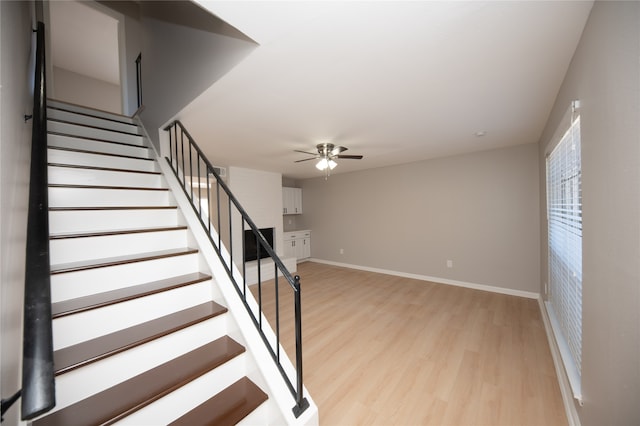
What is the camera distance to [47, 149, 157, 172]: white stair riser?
200 centimetres

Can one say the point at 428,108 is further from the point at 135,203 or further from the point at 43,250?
the point at 135,203

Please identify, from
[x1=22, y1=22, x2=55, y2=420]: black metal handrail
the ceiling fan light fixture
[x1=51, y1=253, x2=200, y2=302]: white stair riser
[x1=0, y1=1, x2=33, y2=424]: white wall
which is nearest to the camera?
[x1=22, y1=22, x2=55, y2=420]: black metal handrail

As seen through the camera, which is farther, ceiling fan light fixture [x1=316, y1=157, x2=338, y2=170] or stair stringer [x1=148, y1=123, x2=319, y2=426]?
ceiling fan light fixture [x1=316, y1=157, x2=338, y2=170]

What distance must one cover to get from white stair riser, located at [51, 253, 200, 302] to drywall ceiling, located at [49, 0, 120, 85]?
176 inches

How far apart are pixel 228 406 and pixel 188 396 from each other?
21cm

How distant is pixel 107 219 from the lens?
1.78 meters

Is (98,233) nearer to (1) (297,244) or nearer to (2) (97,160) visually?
(2) (97,160)

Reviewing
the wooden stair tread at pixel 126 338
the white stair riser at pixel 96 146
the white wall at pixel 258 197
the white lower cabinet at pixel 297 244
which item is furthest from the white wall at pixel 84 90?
the wooden stair tread at pixel 126 338

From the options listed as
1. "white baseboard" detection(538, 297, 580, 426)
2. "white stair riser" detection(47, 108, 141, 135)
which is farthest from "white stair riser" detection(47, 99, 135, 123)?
"white baseboard" detection(538, 297, 580, 426)

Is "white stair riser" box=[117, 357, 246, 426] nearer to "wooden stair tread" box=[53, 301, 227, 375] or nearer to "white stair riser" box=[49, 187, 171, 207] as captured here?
"wooden stair tread" box=[53, 301, 227, 375]

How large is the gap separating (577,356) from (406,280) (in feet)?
10.1

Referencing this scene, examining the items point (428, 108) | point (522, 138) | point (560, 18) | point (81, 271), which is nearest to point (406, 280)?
point (522, 138)

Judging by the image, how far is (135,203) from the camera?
6.82 feet

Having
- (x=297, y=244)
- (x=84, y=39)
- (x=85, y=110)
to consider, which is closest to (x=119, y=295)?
(x=85, y=110)
